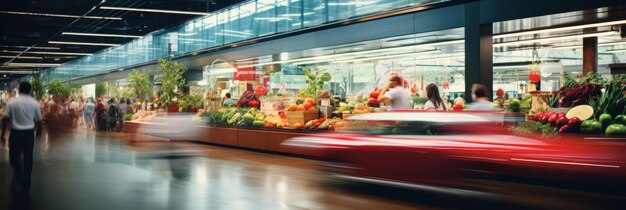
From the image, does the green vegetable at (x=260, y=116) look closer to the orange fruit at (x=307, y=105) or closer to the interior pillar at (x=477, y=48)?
the orange fruit at (x=307, y=105)

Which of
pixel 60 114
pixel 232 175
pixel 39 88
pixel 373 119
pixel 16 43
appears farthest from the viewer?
pixel 39 88

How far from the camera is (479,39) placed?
1438 centimetres

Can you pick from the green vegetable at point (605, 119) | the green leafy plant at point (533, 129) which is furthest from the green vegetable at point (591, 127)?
the green leafy plant at point (533, 129)

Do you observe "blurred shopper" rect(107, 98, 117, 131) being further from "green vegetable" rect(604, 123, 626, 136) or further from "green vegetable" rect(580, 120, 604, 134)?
"green vegetable" rect(604, 123, 626, 136)

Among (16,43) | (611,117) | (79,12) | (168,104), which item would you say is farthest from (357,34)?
(16,43)

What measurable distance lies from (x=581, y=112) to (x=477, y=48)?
5.33 metres

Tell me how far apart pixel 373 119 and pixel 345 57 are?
12.4 m

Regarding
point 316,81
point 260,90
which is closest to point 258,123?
point 316,81

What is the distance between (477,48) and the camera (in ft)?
47.7

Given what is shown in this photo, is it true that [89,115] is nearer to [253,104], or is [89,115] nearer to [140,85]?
[140,85]

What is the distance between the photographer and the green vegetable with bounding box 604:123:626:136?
870 centimetres

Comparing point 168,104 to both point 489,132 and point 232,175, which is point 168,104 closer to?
point 232,175

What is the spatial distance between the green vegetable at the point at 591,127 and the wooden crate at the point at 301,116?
6946 millimetres

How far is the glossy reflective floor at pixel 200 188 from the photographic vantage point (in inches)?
289
